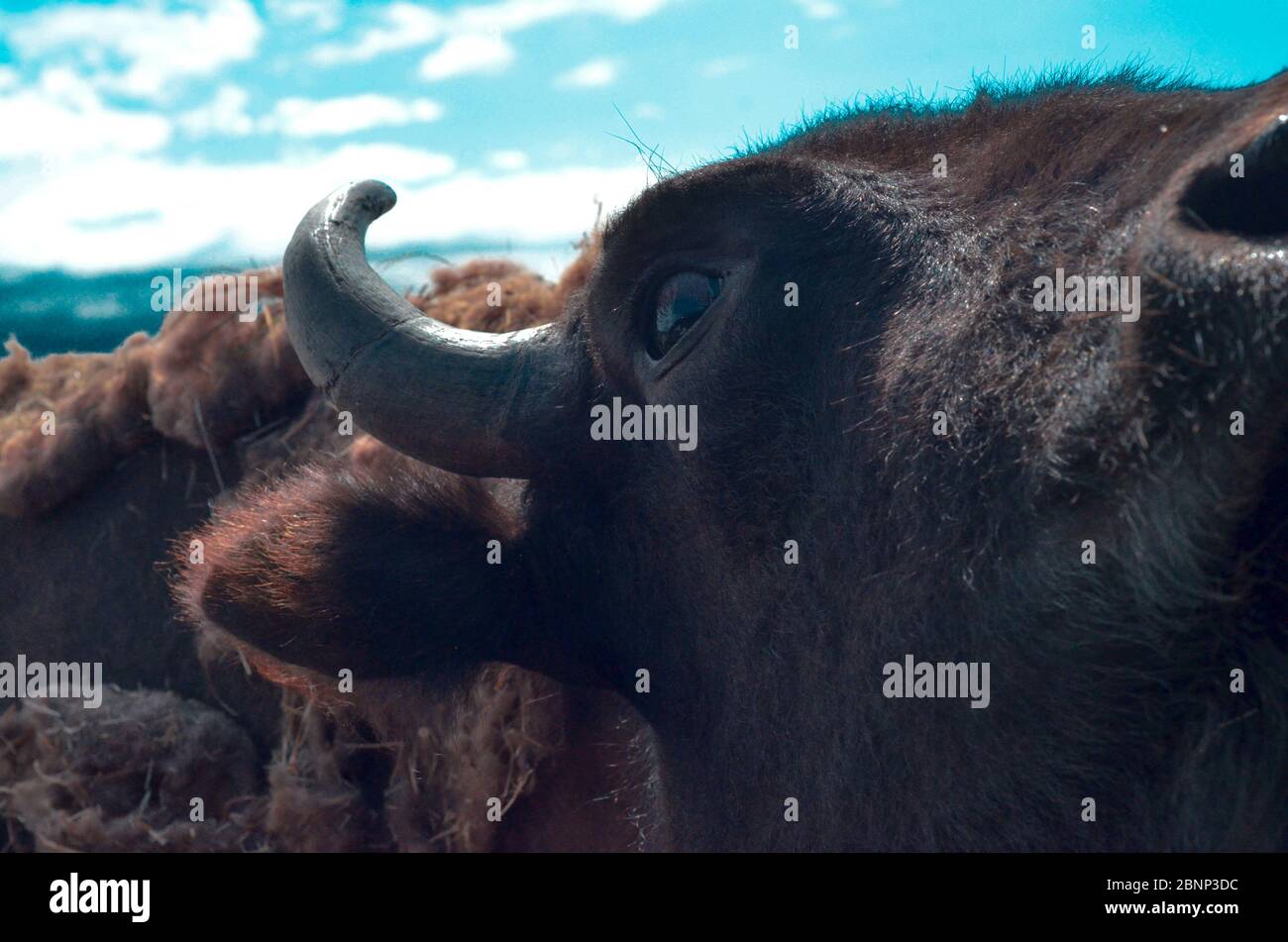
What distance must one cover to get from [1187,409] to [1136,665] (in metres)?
0.46

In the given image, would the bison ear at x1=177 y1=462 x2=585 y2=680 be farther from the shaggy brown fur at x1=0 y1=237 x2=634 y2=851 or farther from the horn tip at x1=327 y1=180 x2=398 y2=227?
the horn tip at x1=327 y1=180 x2=398 y2=227

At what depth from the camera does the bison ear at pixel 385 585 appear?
3.15m

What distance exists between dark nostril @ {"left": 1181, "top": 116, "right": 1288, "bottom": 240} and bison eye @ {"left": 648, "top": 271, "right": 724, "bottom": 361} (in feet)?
3.66

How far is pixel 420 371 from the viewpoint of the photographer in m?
3.14

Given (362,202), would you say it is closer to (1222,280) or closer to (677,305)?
(677,305)

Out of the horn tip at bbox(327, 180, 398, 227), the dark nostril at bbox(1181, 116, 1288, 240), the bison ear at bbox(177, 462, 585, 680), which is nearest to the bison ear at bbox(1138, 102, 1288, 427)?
the dark nostril at bbox(1181, 116, 1288, 240)

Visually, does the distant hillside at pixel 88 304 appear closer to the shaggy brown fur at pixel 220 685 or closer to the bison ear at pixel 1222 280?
the shaggy brown fur at pixel 220 685

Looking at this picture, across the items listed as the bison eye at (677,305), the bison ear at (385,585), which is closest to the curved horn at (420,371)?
the bison ear at (385,585)

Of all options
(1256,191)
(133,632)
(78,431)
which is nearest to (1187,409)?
(1256,191)

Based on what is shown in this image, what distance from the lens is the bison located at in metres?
1.89

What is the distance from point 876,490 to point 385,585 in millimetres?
1374

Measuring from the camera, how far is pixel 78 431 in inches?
205

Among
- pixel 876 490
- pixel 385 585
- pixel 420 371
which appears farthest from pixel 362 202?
pixel 876 490

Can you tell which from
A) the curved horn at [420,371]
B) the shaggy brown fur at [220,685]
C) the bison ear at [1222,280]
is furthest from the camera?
the shaggy brown fur at [220,685]
